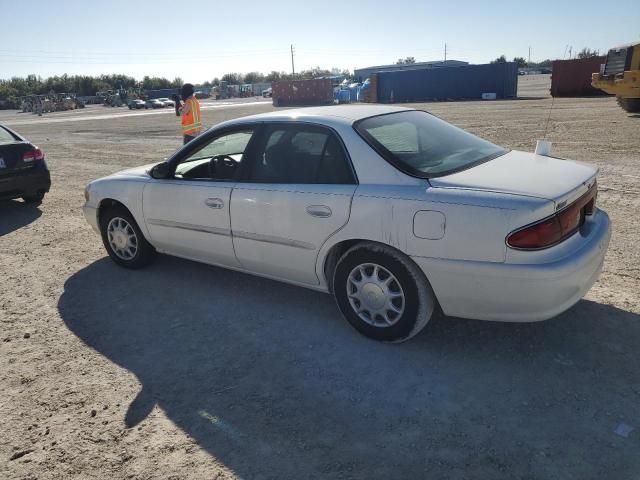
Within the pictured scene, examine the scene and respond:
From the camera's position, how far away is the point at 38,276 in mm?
5012

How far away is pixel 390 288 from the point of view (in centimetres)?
323

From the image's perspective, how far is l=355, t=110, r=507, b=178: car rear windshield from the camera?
3.28 metres

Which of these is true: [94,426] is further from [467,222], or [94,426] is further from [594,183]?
[594,183]

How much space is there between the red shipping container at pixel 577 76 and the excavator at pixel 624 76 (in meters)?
12.4

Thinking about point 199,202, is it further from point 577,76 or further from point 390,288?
point 577,76

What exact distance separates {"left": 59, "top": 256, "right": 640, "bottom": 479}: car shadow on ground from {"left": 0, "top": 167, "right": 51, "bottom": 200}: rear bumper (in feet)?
12.8

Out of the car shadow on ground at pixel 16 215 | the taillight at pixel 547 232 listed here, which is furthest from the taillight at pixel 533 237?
the car shadow on ground at pixel 16 215

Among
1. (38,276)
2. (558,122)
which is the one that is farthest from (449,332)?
(558,122)

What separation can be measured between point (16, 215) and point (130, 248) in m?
3.83

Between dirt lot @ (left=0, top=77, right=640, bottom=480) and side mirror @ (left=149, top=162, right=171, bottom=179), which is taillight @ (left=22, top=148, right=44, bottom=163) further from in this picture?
side mirror @ (left=149, top=162, right=171, bottom=179)

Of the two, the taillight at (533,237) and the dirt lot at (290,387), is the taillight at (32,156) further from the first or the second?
the taillight at (533,237)

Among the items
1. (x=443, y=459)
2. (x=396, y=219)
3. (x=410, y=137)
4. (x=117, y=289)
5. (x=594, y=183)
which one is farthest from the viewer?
(x=117, y=289)

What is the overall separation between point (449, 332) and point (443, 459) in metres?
1.25

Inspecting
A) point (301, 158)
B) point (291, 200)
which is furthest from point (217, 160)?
point (291, 200)
